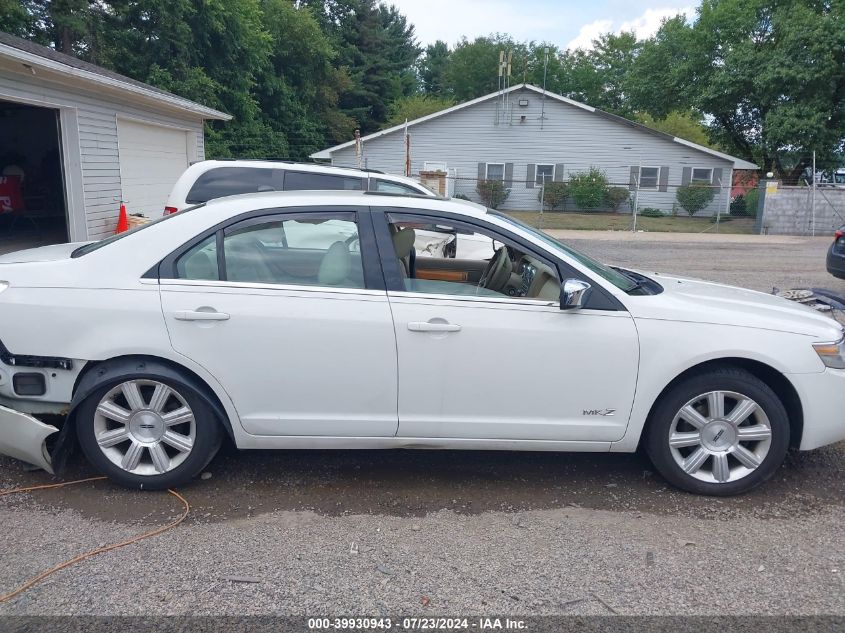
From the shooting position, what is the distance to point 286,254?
396cm

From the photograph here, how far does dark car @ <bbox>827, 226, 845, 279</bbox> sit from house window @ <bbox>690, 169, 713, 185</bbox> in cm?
2185

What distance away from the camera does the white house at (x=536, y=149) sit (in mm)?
30672

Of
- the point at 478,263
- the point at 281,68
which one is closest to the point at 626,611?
the point at 478,263

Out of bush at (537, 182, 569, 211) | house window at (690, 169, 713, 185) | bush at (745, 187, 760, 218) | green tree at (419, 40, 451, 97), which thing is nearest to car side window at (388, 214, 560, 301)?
bush at (745, 187, 760, 218)

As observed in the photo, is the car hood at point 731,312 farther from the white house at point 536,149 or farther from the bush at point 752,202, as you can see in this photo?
the white house at point 536,149

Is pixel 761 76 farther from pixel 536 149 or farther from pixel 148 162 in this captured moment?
pixel 148 162

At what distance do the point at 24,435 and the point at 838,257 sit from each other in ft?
34.4

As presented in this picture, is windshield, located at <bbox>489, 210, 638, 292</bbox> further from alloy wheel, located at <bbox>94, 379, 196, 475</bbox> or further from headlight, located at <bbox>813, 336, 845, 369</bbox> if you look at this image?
alloy wheel, located at <bbox>94, 379, 196, 475</bbox>

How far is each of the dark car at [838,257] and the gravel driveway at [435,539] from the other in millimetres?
6785

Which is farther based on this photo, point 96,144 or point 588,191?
point 588,191

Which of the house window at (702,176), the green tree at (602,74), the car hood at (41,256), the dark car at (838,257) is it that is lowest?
the dark car at (838,257)

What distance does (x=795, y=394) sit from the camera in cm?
381

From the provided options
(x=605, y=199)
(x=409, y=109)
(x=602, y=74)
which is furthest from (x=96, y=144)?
(x=602, y=74)

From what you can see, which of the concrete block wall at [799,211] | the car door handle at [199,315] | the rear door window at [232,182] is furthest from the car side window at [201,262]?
the concrete block wall at [799,211]
